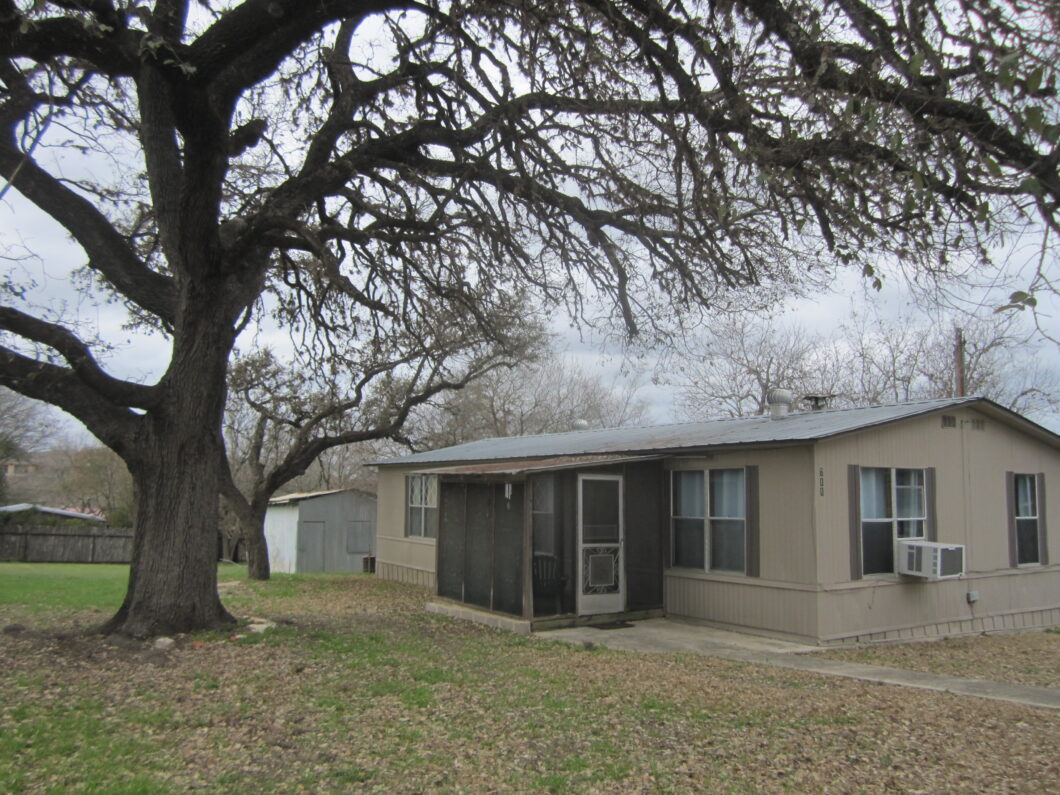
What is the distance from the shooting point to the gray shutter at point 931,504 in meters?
12.8

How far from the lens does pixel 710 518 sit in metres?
12.9

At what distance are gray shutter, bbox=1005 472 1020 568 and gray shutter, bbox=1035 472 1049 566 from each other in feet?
2.88

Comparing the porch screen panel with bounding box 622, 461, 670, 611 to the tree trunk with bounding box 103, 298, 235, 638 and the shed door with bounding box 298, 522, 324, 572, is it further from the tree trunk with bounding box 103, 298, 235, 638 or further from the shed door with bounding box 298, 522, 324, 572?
the shed door with bounding box 298, 522, 324, 572

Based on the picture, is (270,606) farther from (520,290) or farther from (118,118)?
(118,118)

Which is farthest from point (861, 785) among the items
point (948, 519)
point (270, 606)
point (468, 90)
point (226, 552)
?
point (226, 552)

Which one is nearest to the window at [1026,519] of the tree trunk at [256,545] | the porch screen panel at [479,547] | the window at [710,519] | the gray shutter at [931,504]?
the gray shutter at [931,504]

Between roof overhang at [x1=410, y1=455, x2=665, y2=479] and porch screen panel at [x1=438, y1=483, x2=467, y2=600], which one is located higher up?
roof overhang at [x1=410, y1=455, x2=665, y2=479]

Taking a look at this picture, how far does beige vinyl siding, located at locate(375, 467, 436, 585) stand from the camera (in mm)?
19297

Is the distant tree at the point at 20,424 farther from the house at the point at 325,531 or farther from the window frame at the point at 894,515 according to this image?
the window frame at the point at 894,515

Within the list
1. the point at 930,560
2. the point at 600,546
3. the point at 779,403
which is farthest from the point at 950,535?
the point at 600,546

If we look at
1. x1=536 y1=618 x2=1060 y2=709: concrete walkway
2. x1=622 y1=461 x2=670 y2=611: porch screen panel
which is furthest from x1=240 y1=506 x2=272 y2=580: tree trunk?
x1=536 y1=618 x2=1060 y2=709: concrete walkway

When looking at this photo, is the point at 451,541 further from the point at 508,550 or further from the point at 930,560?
the point at 930,560

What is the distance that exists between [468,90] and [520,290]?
3157 millimetres

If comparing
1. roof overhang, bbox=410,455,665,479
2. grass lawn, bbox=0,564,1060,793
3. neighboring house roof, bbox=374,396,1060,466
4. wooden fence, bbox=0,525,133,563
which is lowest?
wooden fence, bbox=0,525,133,563
